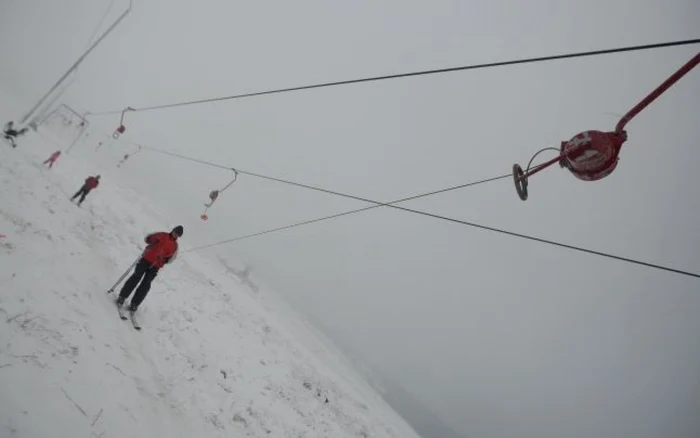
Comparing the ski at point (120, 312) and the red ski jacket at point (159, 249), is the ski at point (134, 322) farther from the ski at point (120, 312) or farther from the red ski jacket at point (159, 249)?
the red ski jacket at point (159, 249)

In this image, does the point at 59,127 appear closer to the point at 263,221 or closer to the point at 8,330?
the point at 263,221

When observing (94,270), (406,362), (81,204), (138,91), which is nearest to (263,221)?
(406,362)

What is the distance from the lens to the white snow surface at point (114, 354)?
4.55m

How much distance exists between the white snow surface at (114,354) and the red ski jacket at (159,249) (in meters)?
1.33

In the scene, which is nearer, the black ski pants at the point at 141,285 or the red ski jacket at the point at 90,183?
the black ski pants at the point at 141,285

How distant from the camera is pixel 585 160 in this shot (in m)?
4.11

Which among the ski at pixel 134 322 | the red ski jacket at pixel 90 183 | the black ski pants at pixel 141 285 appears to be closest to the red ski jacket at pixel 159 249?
the black ski pants at pixel 141 285

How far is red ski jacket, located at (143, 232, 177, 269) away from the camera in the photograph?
8.15m

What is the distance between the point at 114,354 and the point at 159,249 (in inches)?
108

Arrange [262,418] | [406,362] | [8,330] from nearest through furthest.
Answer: [8,330] → [262,418] → [406,362]

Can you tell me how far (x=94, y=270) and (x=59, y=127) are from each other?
73.3m


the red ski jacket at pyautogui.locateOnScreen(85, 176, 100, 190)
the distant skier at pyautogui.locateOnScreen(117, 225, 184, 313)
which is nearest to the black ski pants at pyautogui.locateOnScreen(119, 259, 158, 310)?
the distant skier at pyautogui.locateOnScreen(117, 225, 184, 313)

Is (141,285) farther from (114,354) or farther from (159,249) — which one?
(114,354)

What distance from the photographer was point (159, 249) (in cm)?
824
